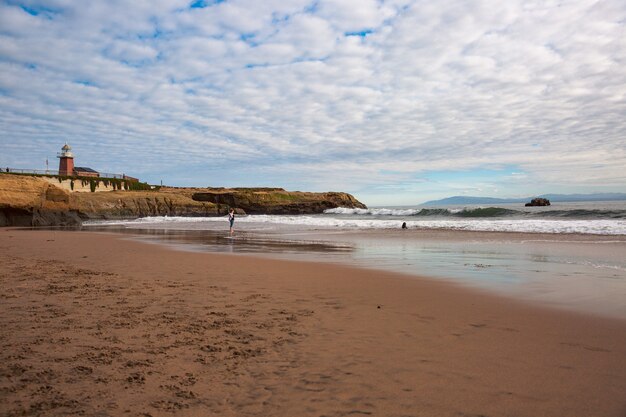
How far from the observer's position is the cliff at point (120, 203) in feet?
89.9

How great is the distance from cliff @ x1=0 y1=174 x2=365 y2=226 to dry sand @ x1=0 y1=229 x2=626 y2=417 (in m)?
24.9

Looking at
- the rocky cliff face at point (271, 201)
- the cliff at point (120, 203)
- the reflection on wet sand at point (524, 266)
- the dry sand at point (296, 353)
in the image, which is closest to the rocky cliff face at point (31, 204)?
the cliff at point (120, 203)

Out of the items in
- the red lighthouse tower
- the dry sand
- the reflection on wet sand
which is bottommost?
the dry sand

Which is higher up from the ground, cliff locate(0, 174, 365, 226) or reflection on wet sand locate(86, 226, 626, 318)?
cliff locate(0, 174, 365, 226)

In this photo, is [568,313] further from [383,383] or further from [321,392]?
[321,392]

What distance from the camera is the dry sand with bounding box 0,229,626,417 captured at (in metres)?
2.93

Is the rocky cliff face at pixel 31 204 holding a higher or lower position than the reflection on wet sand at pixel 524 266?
higher

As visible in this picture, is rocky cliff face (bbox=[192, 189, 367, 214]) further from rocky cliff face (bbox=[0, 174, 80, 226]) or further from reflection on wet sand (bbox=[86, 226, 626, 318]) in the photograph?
reflection on wet sand (bbox=[86, 226, 626, 318])

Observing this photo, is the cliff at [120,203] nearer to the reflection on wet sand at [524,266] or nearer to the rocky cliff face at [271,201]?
the rocky cliff face at [271,201]

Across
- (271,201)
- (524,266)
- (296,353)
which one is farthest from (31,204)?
(271,201)

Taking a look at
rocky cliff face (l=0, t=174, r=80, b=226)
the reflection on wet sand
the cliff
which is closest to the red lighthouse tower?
the cliff

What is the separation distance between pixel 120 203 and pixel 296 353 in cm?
4375

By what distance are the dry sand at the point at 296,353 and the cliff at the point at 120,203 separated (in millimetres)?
24931

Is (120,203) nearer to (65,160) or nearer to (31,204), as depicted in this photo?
(31,204)
